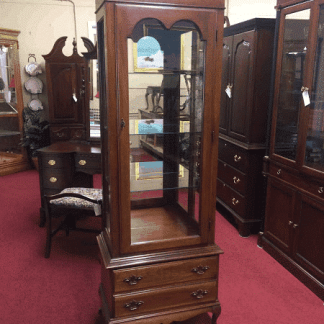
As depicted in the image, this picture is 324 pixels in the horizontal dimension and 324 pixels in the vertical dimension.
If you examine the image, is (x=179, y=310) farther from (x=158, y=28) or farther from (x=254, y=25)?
(x=254, y=25)

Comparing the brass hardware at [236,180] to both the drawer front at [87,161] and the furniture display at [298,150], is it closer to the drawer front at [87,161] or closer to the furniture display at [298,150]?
the furniture display at [298,150]

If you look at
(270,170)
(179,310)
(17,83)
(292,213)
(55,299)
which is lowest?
(55,299)

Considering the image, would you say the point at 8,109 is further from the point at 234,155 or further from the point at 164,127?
the point at 164,127

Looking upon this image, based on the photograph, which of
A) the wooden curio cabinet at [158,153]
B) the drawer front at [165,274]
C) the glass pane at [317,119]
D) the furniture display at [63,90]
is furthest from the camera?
the furniture display at [63,90]

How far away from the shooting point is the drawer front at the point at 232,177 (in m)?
3.44

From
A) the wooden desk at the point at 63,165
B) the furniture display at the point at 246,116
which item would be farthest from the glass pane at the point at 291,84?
the wooden desk at the point at 63,165

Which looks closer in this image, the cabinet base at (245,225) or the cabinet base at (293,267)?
the cabinet base at (293,267)

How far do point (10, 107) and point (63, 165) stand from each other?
2688 mm

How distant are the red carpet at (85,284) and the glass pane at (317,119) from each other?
3.14ft

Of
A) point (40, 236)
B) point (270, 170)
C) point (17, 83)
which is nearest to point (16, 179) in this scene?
point (17, 83)

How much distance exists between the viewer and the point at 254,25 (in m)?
3.08

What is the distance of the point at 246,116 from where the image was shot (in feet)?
10.9

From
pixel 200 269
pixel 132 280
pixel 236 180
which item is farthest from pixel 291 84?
pixel 132 280

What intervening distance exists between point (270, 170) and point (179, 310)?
5.12 feet
